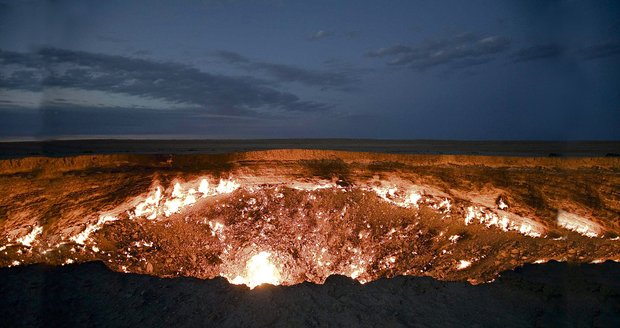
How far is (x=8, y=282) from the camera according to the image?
3.40 m

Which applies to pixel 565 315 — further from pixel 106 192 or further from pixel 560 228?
pixel 106 192

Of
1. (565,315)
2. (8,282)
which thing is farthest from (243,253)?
(565,315)

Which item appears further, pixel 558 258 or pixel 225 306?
pixel 558 258

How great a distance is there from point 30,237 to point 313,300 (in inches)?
145

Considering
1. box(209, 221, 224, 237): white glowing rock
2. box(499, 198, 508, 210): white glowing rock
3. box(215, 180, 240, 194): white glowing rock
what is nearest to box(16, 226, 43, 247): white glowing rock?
box(215, 180, 240, 194): white glowing rock

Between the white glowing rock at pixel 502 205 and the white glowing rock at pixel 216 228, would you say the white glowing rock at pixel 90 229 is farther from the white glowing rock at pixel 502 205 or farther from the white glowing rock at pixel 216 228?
the white glowing rock at pixel 502 205

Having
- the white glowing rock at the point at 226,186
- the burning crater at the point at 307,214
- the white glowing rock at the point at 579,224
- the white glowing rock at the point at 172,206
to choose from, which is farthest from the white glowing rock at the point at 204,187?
the white glowing rock at the point at 579,224

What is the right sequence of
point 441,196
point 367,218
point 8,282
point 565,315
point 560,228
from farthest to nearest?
point 367,218
point 441,196
point 560,228
point 8,282
point 565,315

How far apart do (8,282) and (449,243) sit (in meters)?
5.69

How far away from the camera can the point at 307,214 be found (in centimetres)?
655

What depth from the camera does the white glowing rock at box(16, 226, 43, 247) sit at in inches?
166

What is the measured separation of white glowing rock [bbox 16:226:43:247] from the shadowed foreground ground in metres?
0.67

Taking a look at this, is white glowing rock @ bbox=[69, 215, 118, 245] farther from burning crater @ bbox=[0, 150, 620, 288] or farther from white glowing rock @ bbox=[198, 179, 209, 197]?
white glowing rock @ bbox=[198, 179, 209, 197]

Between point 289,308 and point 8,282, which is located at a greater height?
point 8,282
